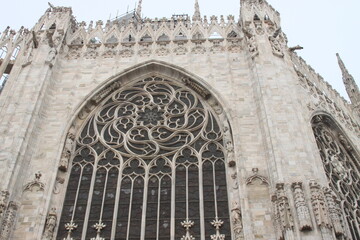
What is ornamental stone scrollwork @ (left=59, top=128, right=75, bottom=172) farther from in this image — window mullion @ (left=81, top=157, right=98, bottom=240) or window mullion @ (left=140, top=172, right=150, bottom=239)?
window mullion @ (left=140, top=172, right=150, bottom=239)

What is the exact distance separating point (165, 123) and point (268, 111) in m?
3.35

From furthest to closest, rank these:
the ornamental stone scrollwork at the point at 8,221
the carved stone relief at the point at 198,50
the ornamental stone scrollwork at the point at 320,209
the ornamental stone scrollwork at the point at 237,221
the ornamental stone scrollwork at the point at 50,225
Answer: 1. the carved stone relief at the point at 198,50
2. the ornamental stone scrollwork at the point at 50,225
3. the ornamental stone scrollwork at the point at 237,221
4. the ornamental stone scrollwork at the point at 8,221
5. the ornamental stone scrollwork at the point at 320,209

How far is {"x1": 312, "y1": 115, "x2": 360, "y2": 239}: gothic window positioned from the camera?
45.2 ft

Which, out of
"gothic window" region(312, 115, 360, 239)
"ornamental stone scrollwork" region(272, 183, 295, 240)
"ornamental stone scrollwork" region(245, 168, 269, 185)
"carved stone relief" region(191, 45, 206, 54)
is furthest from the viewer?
"carved stone relief" region(191, 45, 206, 54)

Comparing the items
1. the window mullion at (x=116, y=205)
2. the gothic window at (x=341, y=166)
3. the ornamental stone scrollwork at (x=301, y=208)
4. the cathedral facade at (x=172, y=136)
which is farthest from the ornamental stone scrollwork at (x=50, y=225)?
the gothic window at (x=341, y=166)

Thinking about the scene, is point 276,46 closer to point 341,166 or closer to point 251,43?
point 251,43

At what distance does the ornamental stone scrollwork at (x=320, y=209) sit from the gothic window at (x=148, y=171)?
7.57 feet

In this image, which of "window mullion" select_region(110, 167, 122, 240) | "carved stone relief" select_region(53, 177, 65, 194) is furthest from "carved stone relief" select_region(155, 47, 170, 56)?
"carved stone relief" select_region(53, 177, 65, 194)

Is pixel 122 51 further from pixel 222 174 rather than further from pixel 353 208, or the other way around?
pixel 353 208

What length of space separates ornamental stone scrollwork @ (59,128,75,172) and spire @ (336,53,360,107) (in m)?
11.7

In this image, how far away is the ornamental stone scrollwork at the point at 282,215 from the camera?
10.5 metres

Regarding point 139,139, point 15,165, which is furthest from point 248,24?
point 15,165

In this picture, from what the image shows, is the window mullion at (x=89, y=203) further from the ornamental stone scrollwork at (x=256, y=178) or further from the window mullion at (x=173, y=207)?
the ornamental stone scrollwork at (x=256, y=178)

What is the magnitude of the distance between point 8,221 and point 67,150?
10.1 ft
